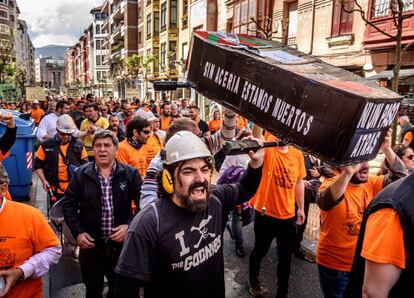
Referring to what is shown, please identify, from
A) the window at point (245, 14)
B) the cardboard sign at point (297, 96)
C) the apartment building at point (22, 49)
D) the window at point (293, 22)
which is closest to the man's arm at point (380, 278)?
the cardboard sign at point (297, 96)

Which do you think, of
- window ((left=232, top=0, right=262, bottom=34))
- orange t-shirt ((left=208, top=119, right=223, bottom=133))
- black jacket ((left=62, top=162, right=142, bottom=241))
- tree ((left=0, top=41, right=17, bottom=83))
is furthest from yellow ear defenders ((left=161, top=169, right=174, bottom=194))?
tree ((left=0, top=41, right=17, bottom=83))

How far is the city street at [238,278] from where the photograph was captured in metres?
4.12

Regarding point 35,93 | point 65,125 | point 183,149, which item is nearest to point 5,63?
point 35,93

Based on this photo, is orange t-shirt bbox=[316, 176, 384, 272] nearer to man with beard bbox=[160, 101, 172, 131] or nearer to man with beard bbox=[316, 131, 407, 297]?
man with beard bbox=[316, 131, 407, 297]

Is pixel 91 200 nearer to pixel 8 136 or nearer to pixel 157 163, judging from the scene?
pixel 157 163

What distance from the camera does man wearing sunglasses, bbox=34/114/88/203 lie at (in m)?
5.02

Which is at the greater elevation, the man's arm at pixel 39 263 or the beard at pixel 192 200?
the beard at pixel 192 200

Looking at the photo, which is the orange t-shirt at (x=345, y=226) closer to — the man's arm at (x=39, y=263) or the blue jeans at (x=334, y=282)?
the blue jeans at (x=334, y=282)

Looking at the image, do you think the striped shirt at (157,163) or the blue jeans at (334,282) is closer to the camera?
the striped shirt at (157,163)

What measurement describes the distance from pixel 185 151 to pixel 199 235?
1.58ft

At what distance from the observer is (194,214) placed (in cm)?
207

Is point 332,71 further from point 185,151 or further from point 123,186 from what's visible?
point 123,186

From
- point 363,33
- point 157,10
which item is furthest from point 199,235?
point 157,10

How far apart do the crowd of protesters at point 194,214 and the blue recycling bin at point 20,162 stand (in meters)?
2.29
